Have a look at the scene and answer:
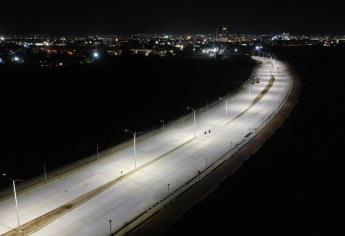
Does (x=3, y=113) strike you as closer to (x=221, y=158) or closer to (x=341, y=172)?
(x=221, y=158)

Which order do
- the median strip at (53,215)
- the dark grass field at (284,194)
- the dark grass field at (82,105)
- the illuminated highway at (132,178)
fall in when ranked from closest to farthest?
the median strip at (53,215) < the dark grass field at (284,194) < the illuminated highway at (132,178) < the dark grass field at (82,105)

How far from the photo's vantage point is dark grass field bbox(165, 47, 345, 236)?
30.7 meters

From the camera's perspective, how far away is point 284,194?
36.7 m

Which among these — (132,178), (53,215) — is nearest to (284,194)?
(132,178)

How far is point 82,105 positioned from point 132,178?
51.8 meters

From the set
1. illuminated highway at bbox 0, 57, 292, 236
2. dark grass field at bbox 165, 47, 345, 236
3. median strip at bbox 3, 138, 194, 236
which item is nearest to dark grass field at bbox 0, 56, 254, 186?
illuminated highway at bbox 0, 57, 292, 236

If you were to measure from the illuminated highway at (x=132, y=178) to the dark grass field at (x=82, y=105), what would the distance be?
8960mm

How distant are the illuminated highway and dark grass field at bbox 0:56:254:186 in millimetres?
8960

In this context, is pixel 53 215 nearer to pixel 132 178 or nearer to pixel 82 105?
pixel 132 178

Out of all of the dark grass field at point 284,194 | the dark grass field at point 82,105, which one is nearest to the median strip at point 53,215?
the dark grass field at point 284,194

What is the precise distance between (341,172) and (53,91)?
8436cm

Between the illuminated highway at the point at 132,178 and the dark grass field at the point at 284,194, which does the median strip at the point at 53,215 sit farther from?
the dark grass field at the point at 284,194

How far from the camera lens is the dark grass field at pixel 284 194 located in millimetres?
30688

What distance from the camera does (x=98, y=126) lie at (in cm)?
6862
